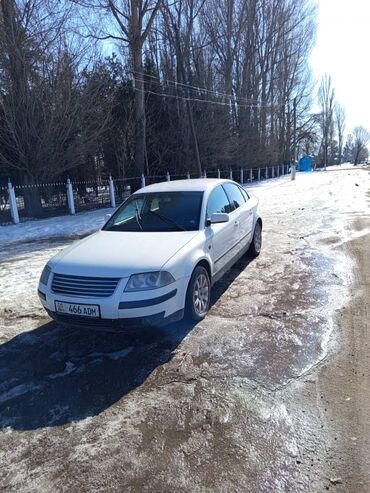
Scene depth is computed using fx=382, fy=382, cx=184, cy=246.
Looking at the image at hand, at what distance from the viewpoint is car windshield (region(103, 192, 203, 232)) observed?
193 inches

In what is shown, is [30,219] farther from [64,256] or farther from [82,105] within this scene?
[64,256]

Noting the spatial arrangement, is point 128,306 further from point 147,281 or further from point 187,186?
point 187,186

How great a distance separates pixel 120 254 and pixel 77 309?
0.72m

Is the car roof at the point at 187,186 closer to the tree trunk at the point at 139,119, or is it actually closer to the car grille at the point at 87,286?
the car grille at the point at 87,286

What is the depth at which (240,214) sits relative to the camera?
20.2 ft

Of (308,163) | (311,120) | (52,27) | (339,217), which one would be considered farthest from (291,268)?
(308,163)

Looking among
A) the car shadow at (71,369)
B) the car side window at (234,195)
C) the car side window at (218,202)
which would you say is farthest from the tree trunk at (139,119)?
the car shadow at (71,369)

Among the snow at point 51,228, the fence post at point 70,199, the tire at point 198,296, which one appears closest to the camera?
the tire at point 198,296

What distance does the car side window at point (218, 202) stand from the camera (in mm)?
5256

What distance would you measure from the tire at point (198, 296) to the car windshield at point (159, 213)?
639 mm

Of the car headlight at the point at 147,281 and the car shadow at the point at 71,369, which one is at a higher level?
the car headlight at the point at 147,281

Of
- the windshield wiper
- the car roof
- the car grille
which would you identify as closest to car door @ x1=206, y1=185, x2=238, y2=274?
the car roof

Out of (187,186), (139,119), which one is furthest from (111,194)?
(187,186)

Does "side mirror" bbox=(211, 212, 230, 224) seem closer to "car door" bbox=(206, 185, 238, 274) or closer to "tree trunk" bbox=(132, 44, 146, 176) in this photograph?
"car door" bbox=(206, 185, 238, 274)
